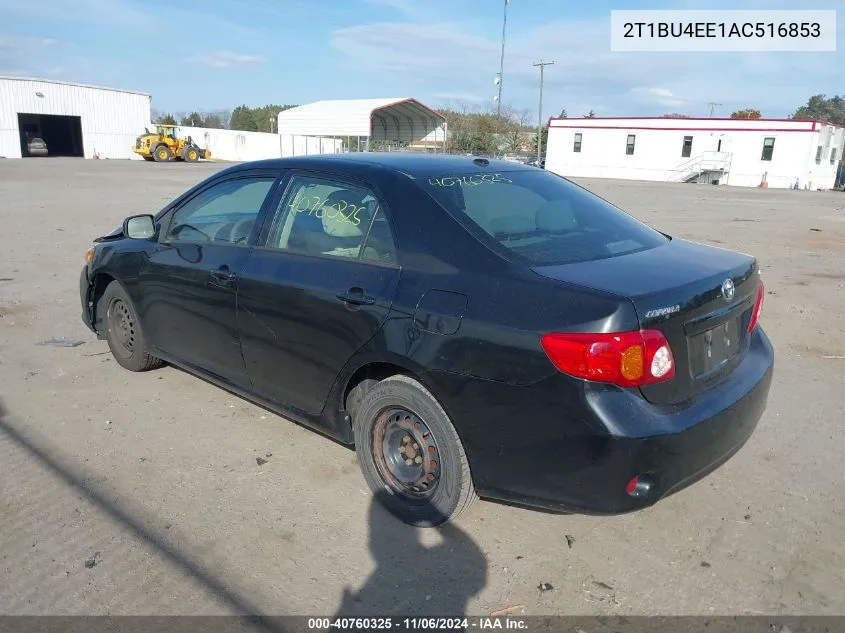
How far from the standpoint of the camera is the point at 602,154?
178 ft

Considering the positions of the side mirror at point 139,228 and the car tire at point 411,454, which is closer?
the car tire at point 411,454

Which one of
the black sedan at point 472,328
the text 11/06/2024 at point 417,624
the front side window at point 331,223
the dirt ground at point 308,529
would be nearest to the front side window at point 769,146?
the dirt ground at point 308,529

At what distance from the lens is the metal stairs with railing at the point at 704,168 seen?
160ft

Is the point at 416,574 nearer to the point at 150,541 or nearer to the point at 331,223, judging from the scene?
the point at 150,541

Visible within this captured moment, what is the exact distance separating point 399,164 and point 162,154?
156ft

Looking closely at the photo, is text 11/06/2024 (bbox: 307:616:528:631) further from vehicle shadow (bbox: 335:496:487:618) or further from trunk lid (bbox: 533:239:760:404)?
trunk lid (bbox: 533:239:760:404)

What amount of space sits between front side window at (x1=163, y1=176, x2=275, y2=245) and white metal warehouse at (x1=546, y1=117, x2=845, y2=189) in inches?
1998

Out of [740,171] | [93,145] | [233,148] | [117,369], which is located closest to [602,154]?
[740,171]

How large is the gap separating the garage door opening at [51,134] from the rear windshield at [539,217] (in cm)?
5516

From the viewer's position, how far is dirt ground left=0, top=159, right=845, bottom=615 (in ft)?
8.63

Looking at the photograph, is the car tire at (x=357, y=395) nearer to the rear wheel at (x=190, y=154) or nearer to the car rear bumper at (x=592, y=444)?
the car rear bumper at (x=592, y=444)

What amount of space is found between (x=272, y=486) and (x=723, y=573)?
2198 millimetres

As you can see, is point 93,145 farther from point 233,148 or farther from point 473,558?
point 473,558

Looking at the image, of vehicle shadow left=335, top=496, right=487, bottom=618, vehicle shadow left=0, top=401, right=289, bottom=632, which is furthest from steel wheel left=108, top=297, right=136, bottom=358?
vehicle shadow left=335, top=496, right=487, bottom=618
